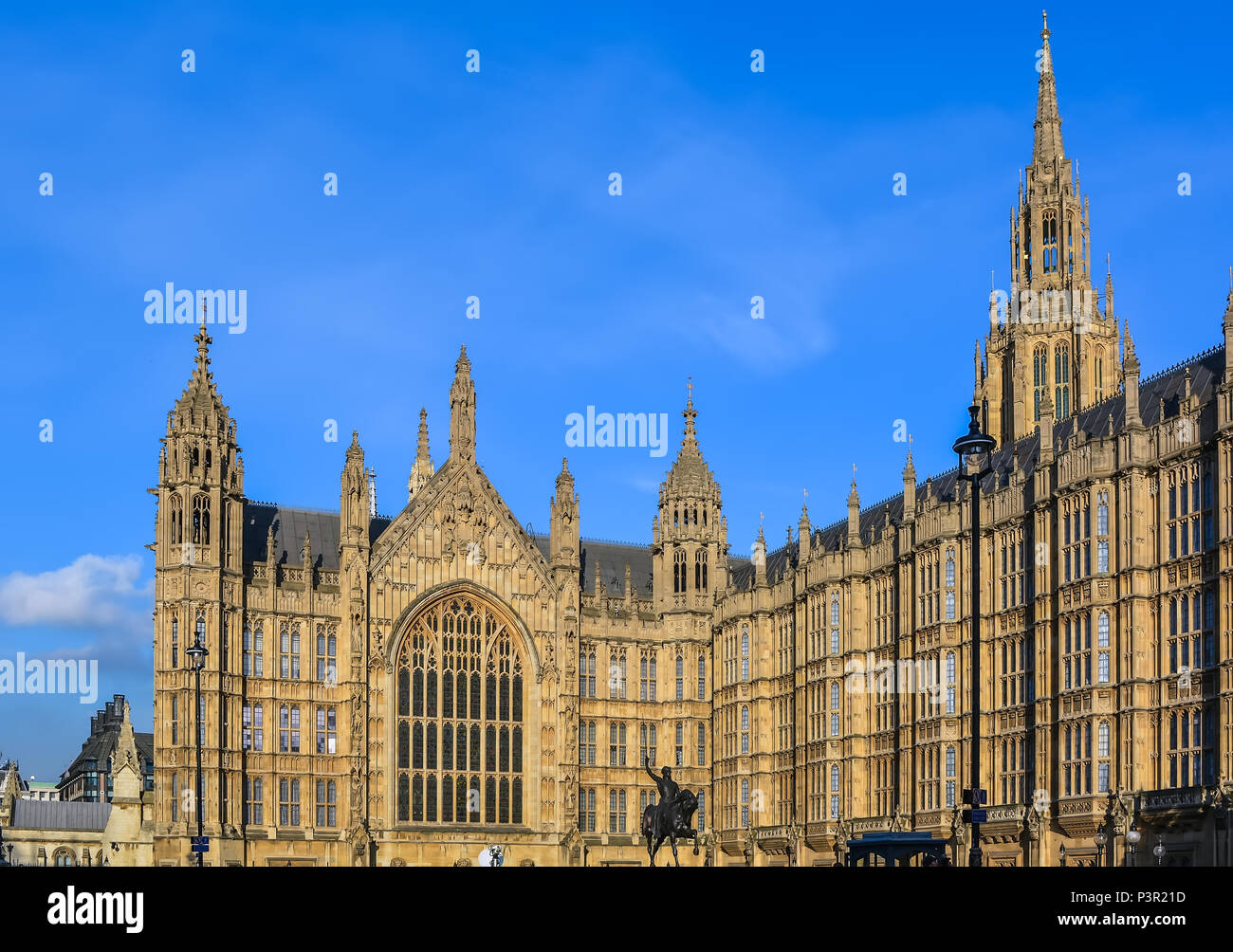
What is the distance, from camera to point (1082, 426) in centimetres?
6919

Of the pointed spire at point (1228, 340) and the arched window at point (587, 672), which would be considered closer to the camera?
the pointed spire at point (1228, 340)

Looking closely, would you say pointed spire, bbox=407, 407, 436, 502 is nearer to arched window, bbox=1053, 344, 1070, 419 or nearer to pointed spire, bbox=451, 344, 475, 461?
pointed spire, bbox=451, 344, 475, 461

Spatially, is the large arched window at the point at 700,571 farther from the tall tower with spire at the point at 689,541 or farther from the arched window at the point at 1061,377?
the arched window at the point at 1061,377

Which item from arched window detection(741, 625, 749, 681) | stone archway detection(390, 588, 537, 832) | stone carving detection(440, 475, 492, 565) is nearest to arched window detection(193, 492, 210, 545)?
stone archway detection(390, 588, 537, 832)

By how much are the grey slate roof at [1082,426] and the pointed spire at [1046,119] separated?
104ft

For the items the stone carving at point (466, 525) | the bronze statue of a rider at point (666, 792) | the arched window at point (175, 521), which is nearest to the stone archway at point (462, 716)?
the stone carving at point (466, 525)

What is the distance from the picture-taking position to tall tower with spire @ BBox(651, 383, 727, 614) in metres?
94.1

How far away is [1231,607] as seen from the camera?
55750 millimetres

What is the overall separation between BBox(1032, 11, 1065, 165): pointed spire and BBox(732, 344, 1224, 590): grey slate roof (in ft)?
104

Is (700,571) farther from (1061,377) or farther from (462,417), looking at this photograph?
(1061,377)

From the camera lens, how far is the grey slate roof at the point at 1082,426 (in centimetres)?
6194

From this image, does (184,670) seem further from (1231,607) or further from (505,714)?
(1231,607)
